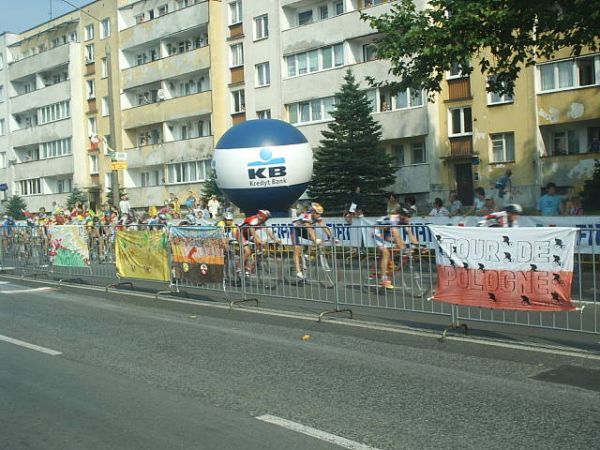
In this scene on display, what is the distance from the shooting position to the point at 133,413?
596 centimetres

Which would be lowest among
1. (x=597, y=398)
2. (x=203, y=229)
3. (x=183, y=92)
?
(x=597, y=398)

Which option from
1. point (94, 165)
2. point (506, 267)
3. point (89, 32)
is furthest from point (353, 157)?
point (89, 32)

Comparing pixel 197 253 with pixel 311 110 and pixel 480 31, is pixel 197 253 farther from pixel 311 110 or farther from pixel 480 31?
pixel 311 110

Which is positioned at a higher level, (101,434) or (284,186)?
(284,186)

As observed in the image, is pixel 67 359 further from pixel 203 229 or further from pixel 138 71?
pixel 138 71

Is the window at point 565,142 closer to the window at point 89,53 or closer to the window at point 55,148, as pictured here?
the window at point 89,53

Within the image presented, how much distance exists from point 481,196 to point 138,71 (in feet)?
124

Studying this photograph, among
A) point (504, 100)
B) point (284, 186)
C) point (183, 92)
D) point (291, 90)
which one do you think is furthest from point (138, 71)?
point (284, 186)

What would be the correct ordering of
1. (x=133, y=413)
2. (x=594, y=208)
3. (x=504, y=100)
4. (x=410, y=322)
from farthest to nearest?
(x=504, y=100), (x=594, y=208), (x=410, y=322), (x=133, y=413)

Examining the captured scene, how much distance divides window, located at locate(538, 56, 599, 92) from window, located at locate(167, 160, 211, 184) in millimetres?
22332

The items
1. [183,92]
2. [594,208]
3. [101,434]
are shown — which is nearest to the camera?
[101,434]

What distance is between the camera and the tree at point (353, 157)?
3347 cm

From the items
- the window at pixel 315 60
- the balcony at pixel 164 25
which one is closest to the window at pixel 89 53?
the balcony at pixel 164 25

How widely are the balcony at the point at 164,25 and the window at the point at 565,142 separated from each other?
23548 millimetres
